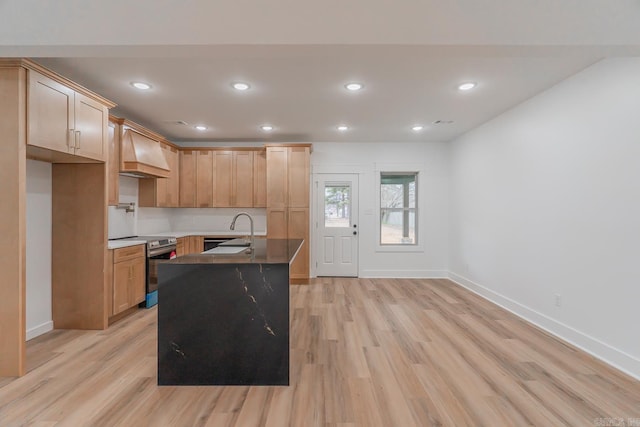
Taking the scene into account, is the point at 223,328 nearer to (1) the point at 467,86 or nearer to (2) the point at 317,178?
(1) the point at 467,86

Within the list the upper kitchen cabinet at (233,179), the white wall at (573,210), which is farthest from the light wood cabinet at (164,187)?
the white wall at (573,210)

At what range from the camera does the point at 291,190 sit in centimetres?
543

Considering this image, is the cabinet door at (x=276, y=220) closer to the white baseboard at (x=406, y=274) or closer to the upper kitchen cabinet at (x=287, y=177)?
the upper kitchen cabinet at (x=287, y=177)

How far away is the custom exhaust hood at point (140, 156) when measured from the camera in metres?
3.96

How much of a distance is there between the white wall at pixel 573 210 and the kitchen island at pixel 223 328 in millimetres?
2764

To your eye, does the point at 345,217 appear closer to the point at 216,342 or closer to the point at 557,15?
the point at 216,342

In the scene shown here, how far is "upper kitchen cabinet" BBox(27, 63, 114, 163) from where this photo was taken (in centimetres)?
249

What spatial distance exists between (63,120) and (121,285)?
72.8 inches

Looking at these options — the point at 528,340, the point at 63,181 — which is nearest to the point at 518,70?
the point at 528,340

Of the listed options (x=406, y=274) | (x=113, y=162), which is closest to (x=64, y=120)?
(x=113, y=162)

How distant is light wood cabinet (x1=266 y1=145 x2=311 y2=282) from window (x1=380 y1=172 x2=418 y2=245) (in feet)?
5.54

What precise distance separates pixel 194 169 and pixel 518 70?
4.95 metres

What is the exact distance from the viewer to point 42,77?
2562 mm

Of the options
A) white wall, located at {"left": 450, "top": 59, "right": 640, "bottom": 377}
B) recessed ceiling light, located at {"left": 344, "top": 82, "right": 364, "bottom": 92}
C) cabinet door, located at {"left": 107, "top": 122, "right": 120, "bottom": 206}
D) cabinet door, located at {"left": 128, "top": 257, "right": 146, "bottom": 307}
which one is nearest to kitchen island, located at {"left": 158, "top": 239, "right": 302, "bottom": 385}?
cabinet door, located at {"left": 128, "top": 257, "right": 146, "bottom": 307}
